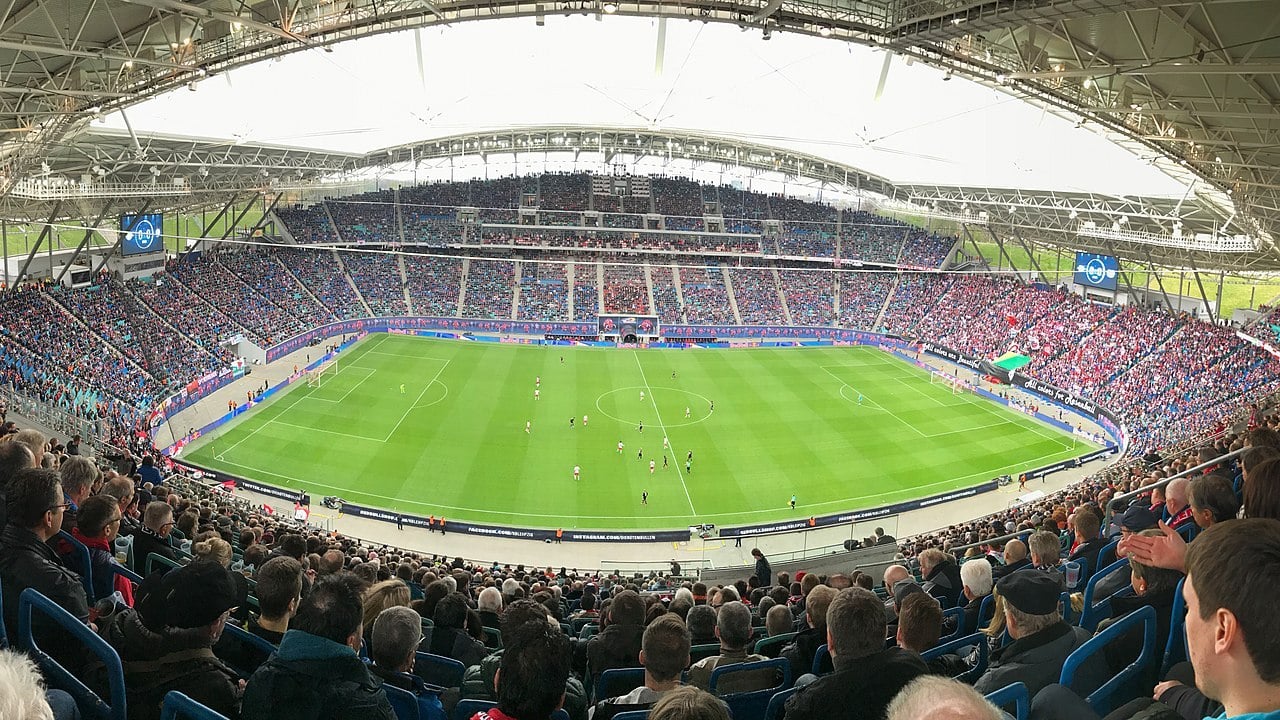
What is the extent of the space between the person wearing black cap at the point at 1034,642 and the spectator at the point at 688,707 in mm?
2112

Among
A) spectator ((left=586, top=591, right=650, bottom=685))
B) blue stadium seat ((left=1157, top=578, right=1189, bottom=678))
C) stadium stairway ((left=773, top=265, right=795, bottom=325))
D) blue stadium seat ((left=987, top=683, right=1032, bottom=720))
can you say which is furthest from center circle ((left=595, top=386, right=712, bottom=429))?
blue stadium seat ((left=987, top=683, right=1032, bottom=720))

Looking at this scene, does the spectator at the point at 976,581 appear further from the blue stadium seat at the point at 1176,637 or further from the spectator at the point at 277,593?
the spectator at the point at 277,593

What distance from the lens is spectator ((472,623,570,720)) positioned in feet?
12.9

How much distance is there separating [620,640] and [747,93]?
4169 centimetres

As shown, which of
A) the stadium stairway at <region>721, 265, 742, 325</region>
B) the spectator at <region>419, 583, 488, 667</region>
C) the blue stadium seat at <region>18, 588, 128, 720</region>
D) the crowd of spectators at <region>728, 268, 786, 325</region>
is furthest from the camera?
the crowd of spectators at <region>728, 268, 786, 325</region>

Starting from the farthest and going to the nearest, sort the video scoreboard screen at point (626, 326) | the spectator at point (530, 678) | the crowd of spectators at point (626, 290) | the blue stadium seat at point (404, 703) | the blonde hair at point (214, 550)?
the crowd of spectators at point (626, 290) → the video scoreboard screen at point (626, 326) → the blonde hair at point (214, 550) → the blue stadium seat at point (404, 703) → the spectator at point (530, 678)

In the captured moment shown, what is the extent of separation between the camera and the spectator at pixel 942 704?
7.68ft

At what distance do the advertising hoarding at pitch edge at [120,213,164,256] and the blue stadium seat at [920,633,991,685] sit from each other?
52100 mm

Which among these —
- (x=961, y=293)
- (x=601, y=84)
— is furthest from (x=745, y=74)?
(x=961, y=293)

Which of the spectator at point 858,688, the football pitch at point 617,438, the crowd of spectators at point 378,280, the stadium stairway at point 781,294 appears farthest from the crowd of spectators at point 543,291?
the spectator at point 858,688

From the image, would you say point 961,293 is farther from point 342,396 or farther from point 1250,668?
point 1250,668

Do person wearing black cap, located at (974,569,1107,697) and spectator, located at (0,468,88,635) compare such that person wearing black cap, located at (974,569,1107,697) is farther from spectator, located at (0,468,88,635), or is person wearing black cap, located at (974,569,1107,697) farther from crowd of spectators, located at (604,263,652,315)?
crowd of spectators, located at (604,263,652,315)

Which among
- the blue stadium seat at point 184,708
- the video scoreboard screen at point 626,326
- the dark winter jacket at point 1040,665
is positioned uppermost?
the video scoreboard screen at point 626,326

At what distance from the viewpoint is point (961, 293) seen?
213ft
